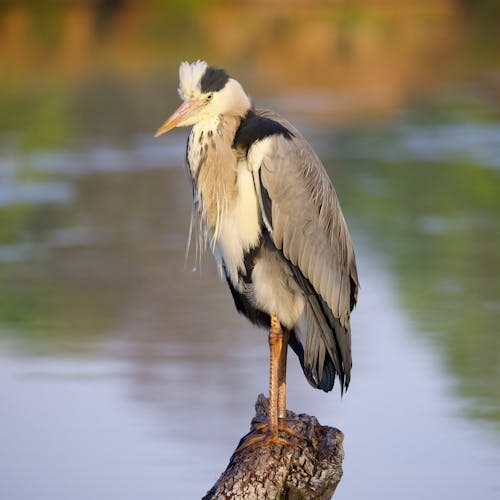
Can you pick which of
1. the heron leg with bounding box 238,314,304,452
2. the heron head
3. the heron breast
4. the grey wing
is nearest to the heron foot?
the heron leg with bounding box 238,314,304,452

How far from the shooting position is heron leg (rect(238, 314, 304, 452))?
4664mm

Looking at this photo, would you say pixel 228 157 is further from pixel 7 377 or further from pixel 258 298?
pixel 7 377

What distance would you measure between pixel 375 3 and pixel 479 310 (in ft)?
55.9

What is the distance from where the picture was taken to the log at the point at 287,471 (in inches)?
175

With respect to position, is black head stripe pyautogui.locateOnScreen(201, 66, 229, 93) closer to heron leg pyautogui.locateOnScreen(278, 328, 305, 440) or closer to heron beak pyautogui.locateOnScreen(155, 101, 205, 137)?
heron beak pyautogui.locateOnScreen(155, 101, 205, 137)

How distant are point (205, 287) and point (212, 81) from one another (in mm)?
3774

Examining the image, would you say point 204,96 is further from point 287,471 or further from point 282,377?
point 287,471

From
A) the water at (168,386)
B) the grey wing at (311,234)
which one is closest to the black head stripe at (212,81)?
the grey wing at (311,234)

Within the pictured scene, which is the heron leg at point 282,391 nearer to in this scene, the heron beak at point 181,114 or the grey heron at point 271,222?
the grey heron at point 271,222

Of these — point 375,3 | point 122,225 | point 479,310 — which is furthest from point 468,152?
point 375,3

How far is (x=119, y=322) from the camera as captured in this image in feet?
24.7

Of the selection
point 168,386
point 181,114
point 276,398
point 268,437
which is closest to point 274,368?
point 276,398

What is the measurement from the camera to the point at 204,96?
462cm

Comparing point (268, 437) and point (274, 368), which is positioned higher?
point (274, 368)
